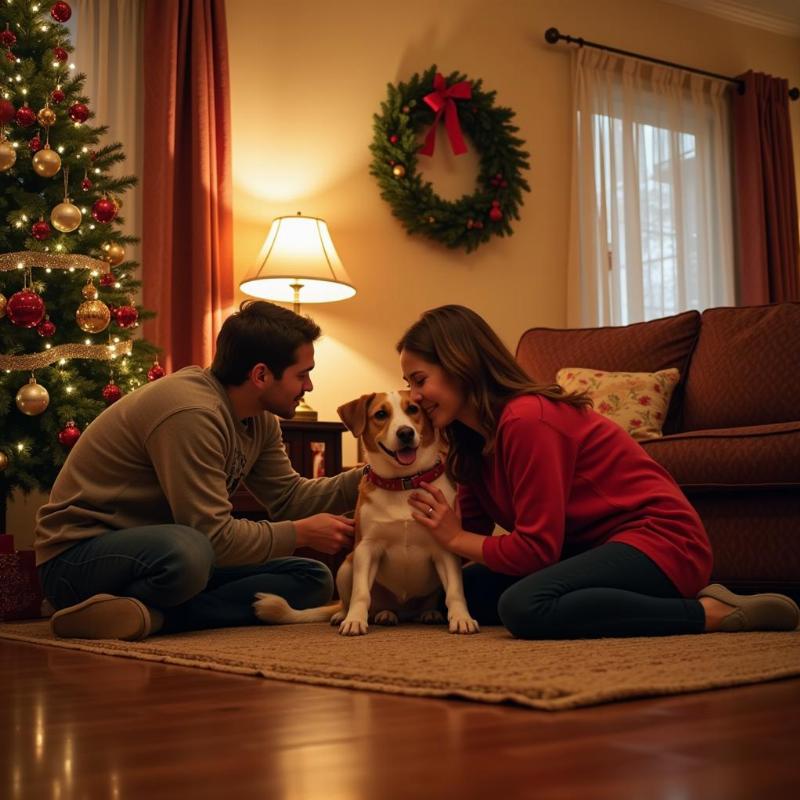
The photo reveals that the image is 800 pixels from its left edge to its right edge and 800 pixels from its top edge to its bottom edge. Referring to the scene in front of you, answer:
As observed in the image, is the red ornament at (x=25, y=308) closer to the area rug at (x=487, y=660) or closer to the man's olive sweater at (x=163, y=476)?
the man's olive sweater at (x=163, y=476)

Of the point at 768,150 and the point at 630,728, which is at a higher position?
the point at 768,150

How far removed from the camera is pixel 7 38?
123 inches

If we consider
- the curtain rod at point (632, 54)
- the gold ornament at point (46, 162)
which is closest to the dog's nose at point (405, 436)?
the gold ornament at point (46, 162)

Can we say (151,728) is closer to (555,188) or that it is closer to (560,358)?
(560,358)

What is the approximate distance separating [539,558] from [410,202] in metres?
3.00

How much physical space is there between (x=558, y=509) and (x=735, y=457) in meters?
1.02

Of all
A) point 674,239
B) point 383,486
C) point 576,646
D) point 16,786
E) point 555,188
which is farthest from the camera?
point 674,239

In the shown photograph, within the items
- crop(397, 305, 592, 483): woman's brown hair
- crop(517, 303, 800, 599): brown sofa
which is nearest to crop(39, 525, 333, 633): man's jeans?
crop(397, 305, 592, 483): woman's brown hair

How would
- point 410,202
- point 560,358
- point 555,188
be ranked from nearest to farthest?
1. point 560,358
2. point 410,202
3. point 555,188

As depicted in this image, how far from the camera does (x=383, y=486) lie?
8.00ft

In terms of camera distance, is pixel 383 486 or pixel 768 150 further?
pixel 768 150

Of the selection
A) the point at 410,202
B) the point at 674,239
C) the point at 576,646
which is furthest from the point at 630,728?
the point at 674,239

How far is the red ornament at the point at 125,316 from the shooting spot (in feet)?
10.4

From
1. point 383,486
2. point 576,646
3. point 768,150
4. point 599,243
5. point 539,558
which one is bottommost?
point 576,646
